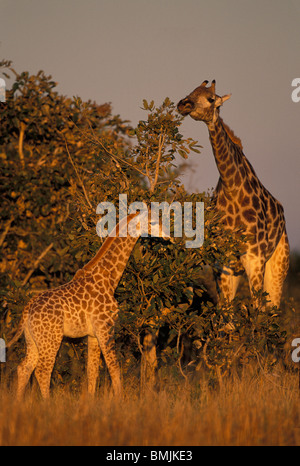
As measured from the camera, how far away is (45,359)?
27.2 ft

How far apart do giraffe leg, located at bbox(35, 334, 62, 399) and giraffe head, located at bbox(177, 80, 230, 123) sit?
3583 millimetres

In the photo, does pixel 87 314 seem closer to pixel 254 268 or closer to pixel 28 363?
pixel 28 363

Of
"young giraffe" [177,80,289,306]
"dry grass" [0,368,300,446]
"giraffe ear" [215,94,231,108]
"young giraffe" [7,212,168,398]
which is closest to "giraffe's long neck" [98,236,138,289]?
"young giraffe" [7,212,168,398]

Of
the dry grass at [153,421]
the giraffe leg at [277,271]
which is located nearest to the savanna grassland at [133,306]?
the dry grass at [153,421]

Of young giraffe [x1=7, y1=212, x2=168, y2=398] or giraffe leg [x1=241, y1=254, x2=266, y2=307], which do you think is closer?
young giraffe [x1=7, y1=212, x2=168, y2=398]

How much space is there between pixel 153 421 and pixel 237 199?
4.73m

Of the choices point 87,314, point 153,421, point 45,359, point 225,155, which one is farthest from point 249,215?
point 153,421

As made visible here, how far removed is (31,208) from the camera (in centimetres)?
1276

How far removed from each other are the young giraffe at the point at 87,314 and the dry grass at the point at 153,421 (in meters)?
0.46

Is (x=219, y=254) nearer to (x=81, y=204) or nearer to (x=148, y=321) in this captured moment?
(x=148, y=321)

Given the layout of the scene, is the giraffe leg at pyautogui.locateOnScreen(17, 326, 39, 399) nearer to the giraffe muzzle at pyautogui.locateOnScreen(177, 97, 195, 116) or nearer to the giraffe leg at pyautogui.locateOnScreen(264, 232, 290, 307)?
the giraffe muzzle at pyautogui.locateOnScreen(177, 97, 195, 116)

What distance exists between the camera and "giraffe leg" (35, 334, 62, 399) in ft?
27.1
